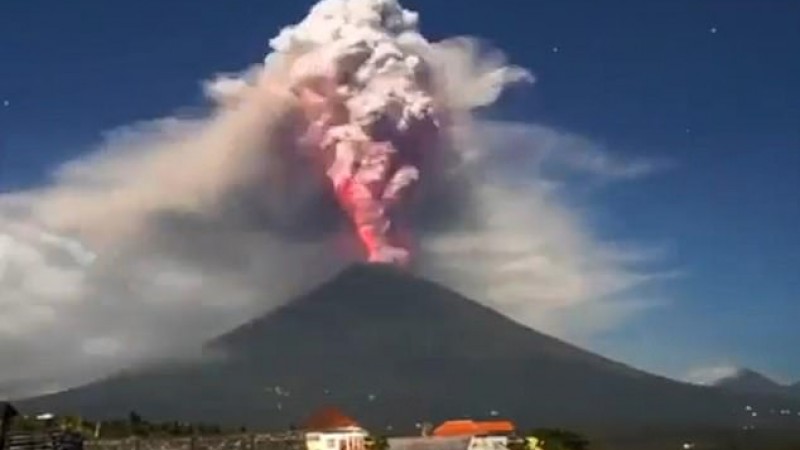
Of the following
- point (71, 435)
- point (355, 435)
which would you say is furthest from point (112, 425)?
point (71, 435)

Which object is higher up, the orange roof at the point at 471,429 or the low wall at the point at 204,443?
the orange roof at the point at 471,429

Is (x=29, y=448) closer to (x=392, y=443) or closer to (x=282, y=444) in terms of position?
(x=282, y=444)

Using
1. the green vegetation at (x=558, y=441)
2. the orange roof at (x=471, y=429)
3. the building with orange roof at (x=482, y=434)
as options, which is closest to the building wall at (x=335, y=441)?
the building with orange roof at (x=482, y=434)

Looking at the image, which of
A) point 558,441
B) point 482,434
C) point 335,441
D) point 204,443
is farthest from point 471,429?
point 204,443

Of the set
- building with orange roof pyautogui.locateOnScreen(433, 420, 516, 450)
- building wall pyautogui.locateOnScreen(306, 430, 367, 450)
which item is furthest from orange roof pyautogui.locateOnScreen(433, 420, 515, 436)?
building wall pyautogui.locateOnScreen(306, 430, 367, 450)

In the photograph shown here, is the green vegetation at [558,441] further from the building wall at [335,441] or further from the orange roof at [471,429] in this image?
the building wall at [335,441]

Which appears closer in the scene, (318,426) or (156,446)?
(156,446)

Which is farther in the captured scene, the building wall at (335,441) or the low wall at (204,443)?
the building wall at (335,441)

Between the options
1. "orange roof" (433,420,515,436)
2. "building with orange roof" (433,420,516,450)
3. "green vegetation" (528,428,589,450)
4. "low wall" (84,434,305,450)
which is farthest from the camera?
"orange roof" (433,420,515,436)

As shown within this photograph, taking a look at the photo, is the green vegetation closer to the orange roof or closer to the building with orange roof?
the building with orange roof
